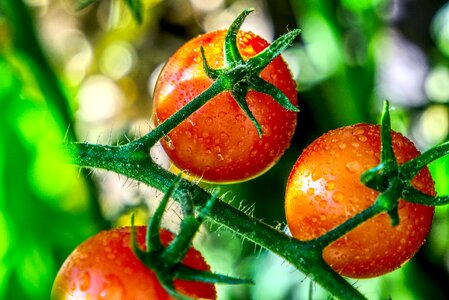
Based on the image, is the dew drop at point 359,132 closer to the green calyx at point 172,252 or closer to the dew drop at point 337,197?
the dew drop at point 337,197

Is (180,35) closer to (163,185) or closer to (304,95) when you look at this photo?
(304,95)

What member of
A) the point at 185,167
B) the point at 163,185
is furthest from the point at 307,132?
the point at 163,185

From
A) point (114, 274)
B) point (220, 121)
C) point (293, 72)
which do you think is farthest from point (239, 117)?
point (293, 72)

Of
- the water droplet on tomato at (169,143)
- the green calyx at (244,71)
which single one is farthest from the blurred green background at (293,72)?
the green calyx at (244,71)

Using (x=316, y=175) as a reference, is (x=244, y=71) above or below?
above

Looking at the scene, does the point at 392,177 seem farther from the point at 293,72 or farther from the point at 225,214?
the point at 293,72

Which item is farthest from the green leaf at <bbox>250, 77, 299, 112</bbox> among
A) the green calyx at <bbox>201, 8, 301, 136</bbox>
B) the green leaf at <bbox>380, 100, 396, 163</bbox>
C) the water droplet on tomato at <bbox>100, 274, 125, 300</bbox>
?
the water droplet on tomato at <bbox>100, 274, 125, 300</bbox>
